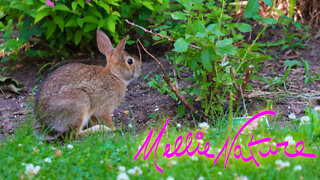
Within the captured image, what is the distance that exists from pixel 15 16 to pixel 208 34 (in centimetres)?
350

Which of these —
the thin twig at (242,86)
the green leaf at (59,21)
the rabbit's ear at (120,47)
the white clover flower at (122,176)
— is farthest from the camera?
the green leaf at (59,21)

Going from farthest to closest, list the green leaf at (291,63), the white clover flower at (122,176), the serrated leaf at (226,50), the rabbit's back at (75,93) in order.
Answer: the green leaf at (291,63), the rabbit's back at (75,93), the serrated leaf at (226,50), the white clover flower at (122,176)

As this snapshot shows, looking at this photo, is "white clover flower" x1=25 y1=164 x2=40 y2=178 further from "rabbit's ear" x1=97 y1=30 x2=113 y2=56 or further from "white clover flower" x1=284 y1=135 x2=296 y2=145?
"rabbit's ear" x1=97 y1=30 x2=113 y2=56

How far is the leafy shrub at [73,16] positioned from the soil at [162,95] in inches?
24.8

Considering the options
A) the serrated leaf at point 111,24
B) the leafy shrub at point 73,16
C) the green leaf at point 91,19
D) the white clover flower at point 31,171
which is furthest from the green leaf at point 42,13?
the white clover flower at point 31,171

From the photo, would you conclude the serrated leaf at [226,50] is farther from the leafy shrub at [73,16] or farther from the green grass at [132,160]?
the leafy shrub at [73,16]

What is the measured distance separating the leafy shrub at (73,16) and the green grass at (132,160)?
229cm

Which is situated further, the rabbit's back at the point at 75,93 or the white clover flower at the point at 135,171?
the rabbit's back at the point at 75,93

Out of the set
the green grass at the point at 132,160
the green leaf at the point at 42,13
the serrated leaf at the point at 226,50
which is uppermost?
the serrated leaf at the point at 226,50

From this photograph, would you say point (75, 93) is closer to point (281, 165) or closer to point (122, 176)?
point (122, 176)

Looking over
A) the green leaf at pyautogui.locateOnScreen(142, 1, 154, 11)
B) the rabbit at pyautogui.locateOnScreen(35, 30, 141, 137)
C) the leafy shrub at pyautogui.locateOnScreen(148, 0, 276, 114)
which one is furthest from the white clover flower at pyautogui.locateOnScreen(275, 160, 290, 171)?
the green leaf at pyautogui.locateOnScreen(142, 1, 154, 11)

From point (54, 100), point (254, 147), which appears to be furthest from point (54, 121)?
point (254, 147)

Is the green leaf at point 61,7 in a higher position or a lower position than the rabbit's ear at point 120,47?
higher

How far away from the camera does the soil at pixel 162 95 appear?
5344mm
